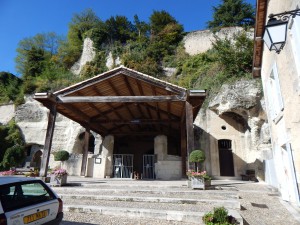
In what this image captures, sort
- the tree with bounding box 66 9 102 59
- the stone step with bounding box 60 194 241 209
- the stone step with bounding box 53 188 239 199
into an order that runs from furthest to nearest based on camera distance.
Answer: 1. the tree with bounding box 66 9 102 59
2. the stone step with bounding box 53 188 239 199
3. the stone step with bounding box 60 194 241 209

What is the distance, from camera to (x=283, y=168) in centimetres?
626

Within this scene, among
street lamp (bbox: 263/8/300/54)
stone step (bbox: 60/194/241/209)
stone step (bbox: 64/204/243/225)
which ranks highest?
street lamp (bbox: 263/8/300/54)

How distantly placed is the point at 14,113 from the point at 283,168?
71.7 feet

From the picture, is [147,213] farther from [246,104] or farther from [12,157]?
[12,157]

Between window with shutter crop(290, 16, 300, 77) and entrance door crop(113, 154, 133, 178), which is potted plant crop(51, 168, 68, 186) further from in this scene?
window with shutter crop(290, 16, 300, 77)

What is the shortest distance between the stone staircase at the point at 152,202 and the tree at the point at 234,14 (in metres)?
21.6

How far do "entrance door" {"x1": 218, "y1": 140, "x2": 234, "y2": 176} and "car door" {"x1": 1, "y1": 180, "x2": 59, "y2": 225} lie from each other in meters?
11.6

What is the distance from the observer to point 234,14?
953 inches

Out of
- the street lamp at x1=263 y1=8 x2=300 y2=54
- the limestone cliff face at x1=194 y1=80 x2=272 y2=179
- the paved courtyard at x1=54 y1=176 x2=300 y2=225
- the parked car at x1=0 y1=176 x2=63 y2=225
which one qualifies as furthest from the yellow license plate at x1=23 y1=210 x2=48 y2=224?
the limestone cliff face at x1=194 y1=80 x2=272 y2=179

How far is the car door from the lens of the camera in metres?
2.61

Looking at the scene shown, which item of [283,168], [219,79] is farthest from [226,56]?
[283,168]

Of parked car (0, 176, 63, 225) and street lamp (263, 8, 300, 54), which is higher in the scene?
street lamp (263, 8, 300, 54)

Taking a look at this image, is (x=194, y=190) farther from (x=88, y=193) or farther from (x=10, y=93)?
(x=10, y=93)

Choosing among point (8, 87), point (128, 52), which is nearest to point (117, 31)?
point (128, 52)
